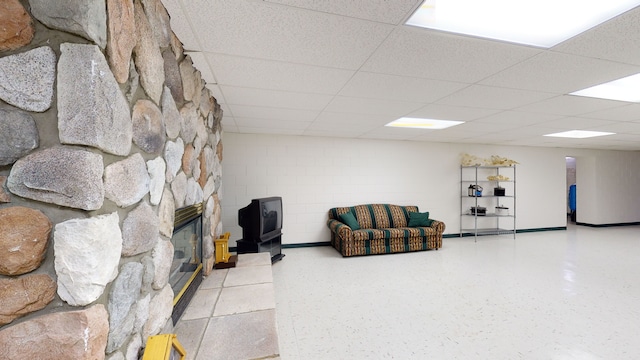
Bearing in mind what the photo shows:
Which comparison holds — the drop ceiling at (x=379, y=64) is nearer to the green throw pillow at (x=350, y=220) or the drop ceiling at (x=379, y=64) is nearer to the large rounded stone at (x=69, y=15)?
the large rounded stone at (x=69, y=15)

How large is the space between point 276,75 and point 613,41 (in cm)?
215

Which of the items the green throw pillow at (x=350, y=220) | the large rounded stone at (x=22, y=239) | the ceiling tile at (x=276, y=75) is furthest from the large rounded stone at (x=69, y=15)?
the green throw pillow at (x=350, y=220)

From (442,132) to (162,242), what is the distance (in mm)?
4460

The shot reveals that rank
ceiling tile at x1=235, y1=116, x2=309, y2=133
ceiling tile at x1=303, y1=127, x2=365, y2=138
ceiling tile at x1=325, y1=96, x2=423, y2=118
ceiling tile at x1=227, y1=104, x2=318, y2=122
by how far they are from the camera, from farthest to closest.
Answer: ceiling tile at x1=303, y1=127, x2=365, y2=138 → ceiling tile at x1=235, y1=116, x2=309, y2=133 → ceiling tile at x1=227, y1=104, x2=318, y2=122 → ceiling tile at x1=325, y1=96, x2=423, y2=118

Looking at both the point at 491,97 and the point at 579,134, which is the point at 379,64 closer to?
the point at 491,97

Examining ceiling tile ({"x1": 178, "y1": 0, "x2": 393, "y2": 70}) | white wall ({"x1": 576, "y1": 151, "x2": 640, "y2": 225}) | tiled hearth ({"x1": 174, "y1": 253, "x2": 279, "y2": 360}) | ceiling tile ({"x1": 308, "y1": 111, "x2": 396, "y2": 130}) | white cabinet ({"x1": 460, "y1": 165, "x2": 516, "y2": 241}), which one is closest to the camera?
ceiling tile ({"x1": 178, "y1": 0, "x2": 393, "y2": 70})

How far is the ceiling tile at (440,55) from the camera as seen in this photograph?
147 centimetres

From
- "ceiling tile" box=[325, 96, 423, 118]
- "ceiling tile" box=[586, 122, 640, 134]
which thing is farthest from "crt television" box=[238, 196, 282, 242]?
"ceiling tile" box=[586, 122, 640, 134]

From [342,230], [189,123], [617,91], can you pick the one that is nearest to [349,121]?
[342,230]

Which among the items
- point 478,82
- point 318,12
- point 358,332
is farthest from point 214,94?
point 358,332

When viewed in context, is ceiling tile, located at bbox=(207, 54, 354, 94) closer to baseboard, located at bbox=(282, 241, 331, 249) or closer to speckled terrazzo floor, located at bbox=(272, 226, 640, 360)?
speckled terrazzo floor, located at bbox=(272, 226, 640, 360)

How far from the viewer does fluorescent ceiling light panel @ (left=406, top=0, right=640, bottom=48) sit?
49.6 inches

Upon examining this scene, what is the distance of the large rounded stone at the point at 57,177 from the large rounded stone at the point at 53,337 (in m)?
0.31

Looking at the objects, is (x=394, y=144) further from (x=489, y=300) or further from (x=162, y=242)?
(x=162, y=242)
